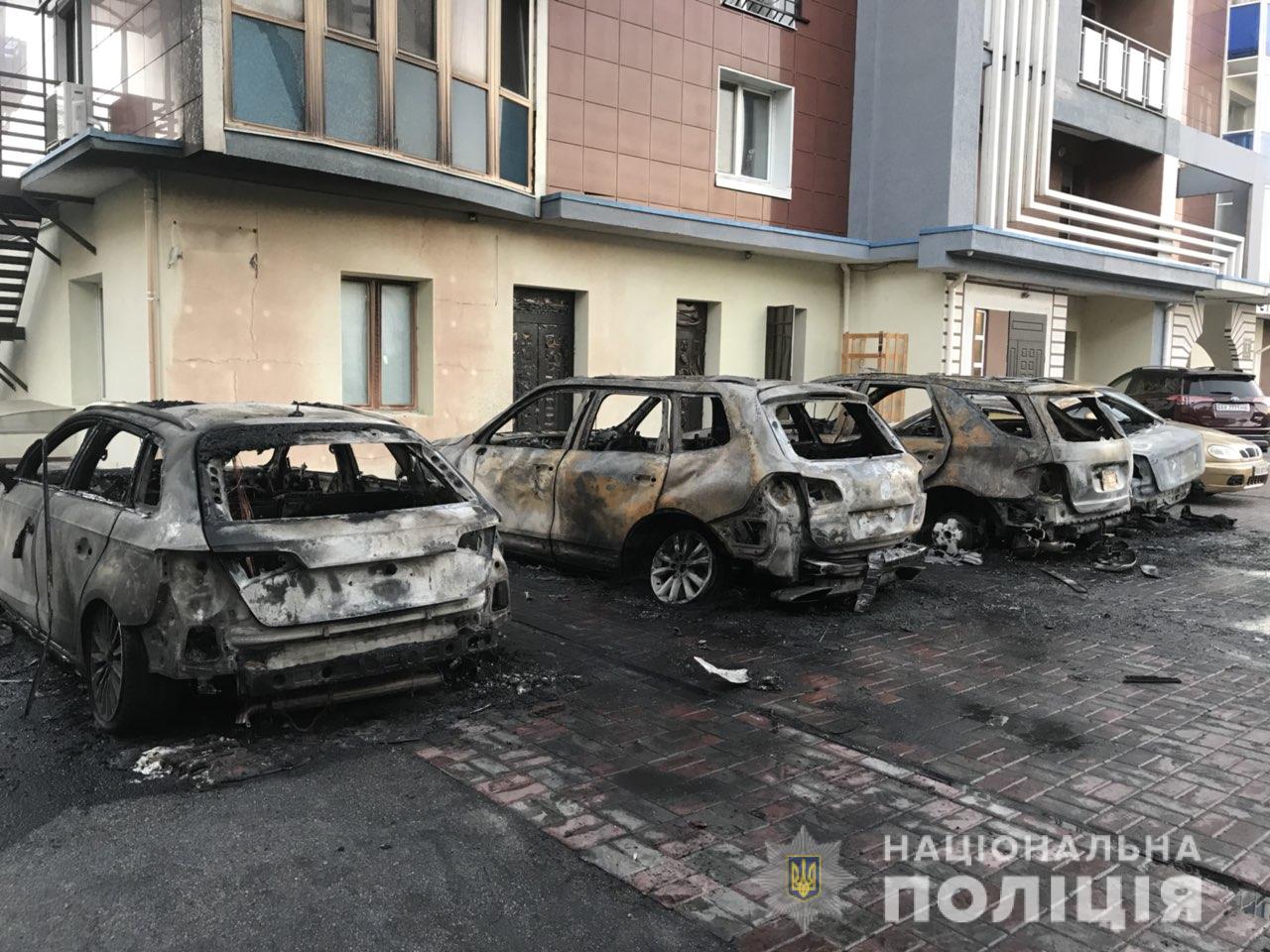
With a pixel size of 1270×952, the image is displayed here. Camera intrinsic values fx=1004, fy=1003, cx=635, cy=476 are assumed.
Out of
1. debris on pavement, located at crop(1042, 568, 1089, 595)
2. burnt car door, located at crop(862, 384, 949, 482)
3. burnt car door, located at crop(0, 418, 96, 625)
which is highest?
→ burnt car door, located at crop(862, 384, 949, 482)

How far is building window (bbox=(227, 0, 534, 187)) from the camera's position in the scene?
33.3 ft

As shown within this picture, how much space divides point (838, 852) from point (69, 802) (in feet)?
9.86

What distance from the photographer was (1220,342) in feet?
90.0

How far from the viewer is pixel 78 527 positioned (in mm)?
4969

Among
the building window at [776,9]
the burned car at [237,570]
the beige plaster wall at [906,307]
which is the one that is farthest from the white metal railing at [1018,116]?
the burned car at [237,570]

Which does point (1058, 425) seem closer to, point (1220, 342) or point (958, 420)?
point (958, 420)

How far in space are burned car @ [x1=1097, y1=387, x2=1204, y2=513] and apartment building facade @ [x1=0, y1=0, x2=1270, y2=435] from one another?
202 inches

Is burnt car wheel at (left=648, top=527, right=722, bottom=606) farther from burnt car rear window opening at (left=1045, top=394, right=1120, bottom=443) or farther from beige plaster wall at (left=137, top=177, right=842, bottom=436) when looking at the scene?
beige plaster wall at (left=137, top=177, right=842, bottom=436)

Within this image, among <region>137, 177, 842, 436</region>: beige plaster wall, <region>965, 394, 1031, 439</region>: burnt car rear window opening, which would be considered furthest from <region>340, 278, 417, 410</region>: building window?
<region>965, 394, 1031, 439</region>: burnt car rear window opening

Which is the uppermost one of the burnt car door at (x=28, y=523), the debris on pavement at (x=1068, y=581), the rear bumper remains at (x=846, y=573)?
the burnt car door at (x=28, y=523)

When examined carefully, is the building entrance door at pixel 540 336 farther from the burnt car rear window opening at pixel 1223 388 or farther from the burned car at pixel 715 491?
the burnt car rear window opening at pixel 1223 388

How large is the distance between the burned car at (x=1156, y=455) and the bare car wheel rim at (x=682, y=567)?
16.5 ft

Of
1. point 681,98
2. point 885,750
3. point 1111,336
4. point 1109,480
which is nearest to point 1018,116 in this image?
point 681,98

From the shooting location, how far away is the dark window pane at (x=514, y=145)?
42.1 ft
